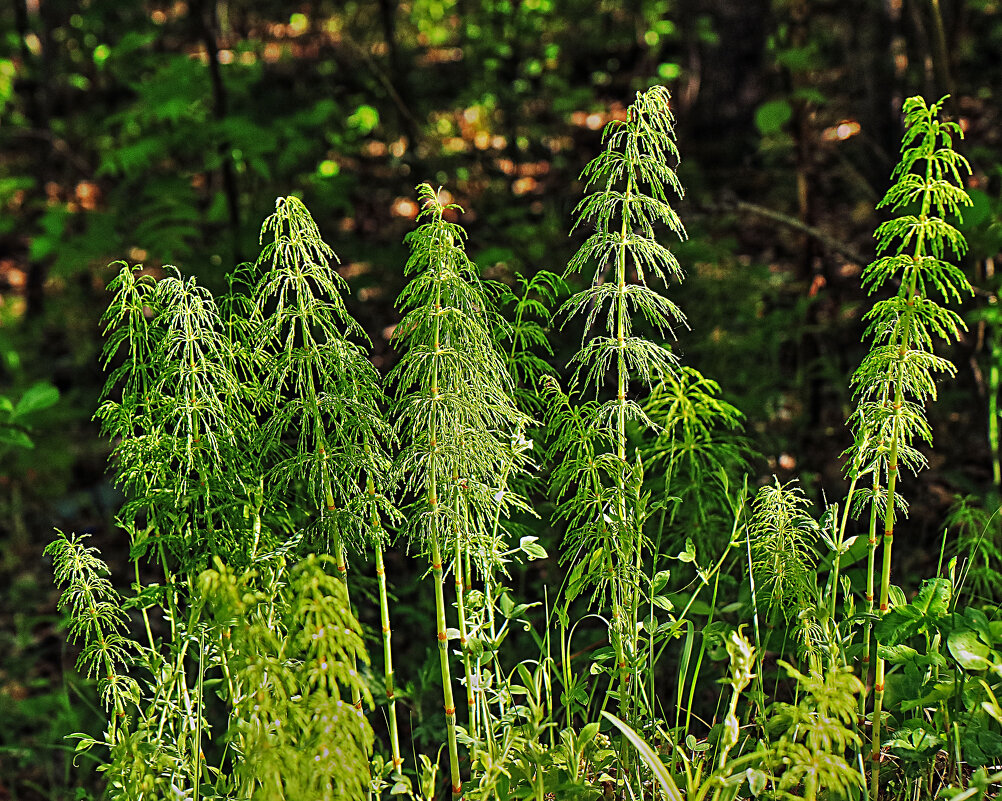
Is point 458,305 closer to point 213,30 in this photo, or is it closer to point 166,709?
point 166,709

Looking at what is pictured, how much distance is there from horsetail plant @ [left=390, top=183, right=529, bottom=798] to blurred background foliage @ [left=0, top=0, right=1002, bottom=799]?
3.65ft

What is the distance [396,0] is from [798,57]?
5.03 metres

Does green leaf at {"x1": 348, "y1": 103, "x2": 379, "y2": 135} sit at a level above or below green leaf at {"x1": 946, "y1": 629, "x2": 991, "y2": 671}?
above

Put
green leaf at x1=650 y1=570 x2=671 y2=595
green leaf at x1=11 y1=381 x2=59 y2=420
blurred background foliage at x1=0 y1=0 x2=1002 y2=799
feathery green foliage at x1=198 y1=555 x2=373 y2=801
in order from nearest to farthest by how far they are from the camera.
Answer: feathery green foliage at x1=198 y1=555 x2=373 y2=801
green leaf at x1=650 y1=570 x2=671 y2=595
green leaf at x1=11 y1=381 x2=59 y2=420
blurred background foliage at x1=0 y1=0 x2=1002 y2=799

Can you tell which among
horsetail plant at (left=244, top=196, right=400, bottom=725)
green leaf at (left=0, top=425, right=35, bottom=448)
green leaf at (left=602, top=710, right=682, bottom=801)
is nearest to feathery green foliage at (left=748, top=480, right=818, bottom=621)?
green leaf at (left=602, top=710, right=682, bottom=801)

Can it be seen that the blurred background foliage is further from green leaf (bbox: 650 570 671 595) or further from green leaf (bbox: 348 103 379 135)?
green leaf (bbox: 650 570 671 595)

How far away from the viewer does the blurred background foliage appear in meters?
3.32

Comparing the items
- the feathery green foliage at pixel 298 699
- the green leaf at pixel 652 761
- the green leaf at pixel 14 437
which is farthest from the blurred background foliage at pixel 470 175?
the feathery green foliage at pixel 298 699

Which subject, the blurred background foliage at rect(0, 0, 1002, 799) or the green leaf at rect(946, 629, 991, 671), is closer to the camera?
the green leaf at rect(946, 629, 991, 671)

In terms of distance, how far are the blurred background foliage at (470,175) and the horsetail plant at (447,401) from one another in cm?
111

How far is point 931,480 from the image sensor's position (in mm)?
3309


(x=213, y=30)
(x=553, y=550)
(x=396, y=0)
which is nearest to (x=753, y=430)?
(x=553, y=550)

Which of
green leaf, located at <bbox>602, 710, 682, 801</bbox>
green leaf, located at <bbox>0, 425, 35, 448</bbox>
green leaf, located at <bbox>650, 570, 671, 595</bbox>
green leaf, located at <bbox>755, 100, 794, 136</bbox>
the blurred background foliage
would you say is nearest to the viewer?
green leaf, located at <bbox>602, 710, 682, 801</bbox>

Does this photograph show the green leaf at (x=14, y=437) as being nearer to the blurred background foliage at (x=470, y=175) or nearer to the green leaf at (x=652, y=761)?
the blurred background foliage at (x=470, y=175)
